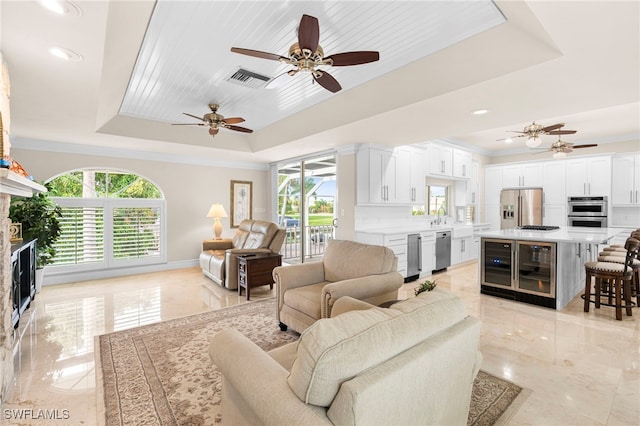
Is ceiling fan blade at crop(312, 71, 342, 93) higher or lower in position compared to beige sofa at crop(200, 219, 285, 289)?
higher

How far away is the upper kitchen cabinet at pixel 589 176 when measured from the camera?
6.03 m

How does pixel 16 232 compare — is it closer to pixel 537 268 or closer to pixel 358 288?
pixel 358 288

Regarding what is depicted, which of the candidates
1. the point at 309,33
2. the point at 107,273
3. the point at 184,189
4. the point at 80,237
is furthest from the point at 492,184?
the point at 80,237

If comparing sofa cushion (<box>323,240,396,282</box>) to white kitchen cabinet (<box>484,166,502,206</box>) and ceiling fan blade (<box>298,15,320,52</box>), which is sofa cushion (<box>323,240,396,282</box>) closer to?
ceiling fan blade (<box>298,15,320,52</box>)

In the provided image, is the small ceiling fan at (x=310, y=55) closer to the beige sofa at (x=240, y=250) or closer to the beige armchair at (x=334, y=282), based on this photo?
the beige armchair at (x=334, y=282)

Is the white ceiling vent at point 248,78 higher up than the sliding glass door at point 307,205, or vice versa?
the white ceiling vent at point 248,78

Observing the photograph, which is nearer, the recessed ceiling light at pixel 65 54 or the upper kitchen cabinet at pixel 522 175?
the recessed ceiling light at pixel 65 54

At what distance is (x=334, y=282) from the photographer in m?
2.98

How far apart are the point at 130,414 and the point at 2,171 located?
1.63m

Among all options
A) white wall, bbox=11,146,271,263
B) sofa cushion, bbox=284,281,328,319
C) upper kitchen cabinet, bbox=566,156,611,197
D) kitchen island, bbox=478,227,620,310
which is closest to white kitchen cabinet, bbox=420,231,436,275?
kitchen island, bbox=478,227,620,310

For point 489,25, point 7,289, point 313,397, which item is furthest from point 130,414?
point 489,25

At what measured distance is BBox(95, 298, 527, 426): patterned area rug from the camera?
Answer: 1.88 metres

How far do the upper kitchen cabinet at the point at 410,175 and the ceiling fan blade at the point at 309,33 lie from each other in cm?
387

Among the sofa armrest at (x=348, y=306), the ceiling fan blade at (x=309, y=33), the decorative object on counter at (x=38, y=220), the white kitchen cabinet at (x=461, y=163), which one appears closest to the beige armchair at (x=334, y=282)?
the sofa armrest at (x=348, y=306)
